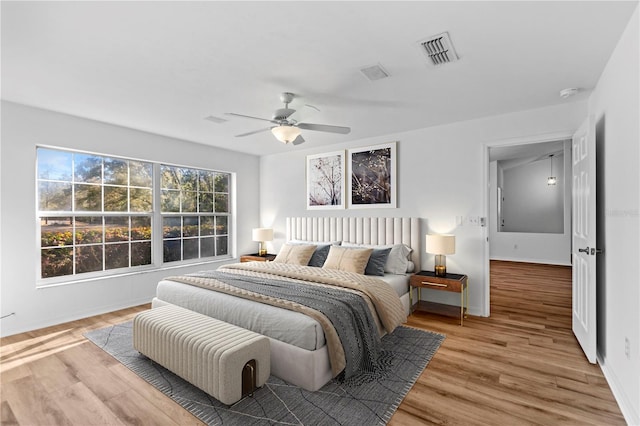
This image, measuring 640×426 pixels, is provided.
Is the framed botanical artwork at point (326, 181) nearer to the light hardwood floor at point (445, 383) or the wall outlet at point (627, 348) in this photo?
the light hardwood floor at point (445, 383)

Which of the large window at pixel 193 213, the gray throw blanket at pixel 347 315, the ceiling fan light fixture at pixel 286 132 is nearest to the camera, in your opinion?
the gray throw blanket at pixel 347 315

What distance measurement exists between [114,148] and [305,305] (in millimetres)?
3594

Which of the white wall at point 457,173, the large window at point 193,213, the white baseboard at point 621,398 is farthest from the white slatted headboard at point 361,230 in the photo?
the white baseboard at point 621,398

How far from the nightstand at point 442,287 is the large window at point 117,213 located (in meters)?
3.69

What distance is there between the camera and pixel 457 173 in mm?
4188

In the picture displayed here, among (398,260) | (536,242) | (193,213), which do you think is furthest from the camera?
(536,242)

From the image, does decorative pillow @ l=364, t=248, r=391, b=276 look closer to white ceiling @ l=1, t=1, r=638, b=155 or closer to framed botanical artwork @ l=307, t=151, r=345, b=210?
framed botanical artwork @ l=307, t=151, r=345, b=210

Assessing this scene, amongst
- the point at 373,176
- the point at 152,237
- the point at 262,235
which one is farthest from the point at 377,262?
the point at 152,237

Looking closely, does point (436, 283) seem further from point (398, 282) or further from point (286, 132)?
point (286, 132)

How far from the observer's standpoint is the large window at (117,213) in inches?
154

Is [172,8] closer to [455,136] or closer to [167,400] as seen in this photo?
[167,400]

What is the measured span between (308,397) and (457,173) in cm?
331

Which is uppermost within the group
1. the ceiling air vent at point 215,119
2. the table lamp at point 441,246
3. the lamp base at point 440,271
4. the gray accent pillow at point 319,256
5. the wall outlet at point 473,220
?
the ceiling air vent at point 215,119

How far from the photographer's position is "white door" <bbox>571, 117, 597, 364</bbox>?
8.73 ft
